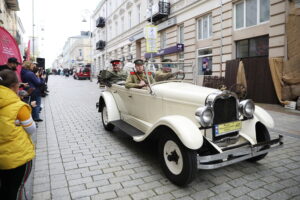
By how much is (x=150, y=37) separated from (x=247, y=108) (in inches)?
435

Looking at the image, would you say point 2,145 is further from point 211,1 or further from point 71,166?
point 211,1

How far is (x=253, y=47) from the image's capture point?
11.8 m

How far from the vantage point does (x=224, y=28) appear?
43.5 ft

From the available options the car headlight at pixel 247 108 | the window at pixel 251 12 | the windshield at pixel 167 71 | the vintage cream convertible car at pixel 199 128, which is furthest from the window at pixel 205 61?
the car headlight at pixel 247 108

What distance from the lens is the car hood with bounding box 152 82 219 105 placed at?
353cm

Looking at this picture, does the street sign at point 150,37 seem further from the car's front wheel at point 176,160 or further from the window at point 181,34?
the car's front wheel at point 176,160

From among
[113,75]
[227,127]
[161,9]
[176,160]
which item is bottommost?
[176,160]

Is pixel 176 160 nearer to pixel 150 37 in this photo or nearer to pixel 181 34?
pixel 150 37

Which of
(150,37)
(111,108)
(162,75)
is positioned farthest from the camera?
(150,37)

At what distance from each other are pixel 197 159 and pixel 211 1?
1348 cm

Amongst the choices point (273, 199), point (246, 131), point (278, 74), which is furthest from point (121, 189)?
point (278, 74)

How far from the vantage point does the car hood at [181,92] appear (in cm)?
353

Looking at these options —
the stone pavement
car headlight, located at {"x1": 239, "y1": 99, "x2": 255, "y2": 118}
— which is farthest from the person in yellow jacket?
car headlight, located at {"x1": 239, "y1": 99, "x2": 255, "y2": 118}

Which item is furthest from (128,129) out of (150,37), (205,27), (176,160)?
(205,27)
